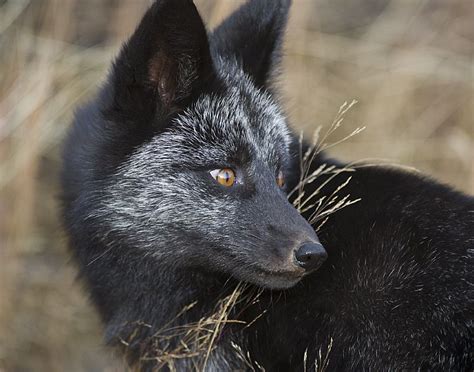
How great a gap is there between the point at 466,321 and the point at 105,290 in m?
1.83

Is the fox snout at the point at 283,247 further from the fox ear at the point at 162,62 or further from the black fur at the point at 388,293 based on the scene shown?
the fox ear at the point at 162,62

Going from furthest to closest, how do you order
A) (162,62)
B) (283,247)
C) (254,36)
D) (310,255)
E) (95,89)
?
(95,89), (254,36), (162,62), (283,247), (310,255)

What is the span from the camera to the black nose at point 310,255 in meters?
3.39

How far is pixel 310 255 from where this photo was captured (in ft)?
11.1

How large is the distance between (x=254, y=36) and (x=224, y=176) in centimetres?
95

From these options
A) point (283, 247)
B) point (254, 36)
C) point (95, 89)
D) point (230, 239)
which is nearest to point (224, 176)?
point (230, 239)

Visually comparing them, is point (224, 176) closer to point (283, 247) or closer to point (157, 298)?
point (283, 247)

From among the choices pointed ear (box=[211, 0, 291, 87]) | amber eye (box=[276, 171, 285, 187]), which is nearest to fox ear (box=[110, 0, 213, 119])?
pointed ear (box=[211, 0, 291, 87])

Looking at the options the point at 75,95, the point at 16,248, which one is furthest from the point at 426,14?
the point at 16,248

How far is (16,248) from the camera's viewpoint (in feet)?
18.8

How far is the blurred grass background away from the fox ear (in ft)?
3.20

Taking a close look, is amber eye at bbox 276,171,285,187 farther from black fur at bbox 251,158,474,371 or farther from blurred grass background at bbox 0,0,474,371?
blurred grass background at bbox 0,0,474,371

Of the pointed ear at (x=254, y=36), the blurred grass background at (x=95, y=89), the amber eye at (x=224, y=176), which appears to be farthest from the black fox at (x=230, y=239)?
the blurred grass background at (x=95, y=89)

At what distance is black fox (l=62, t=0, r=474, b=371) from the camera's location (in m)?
3.53
